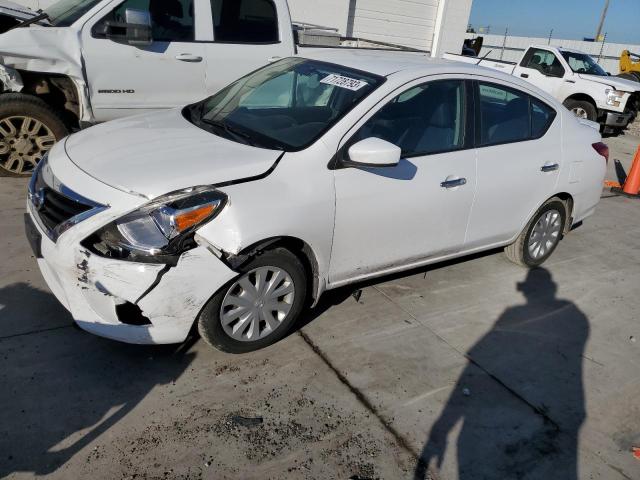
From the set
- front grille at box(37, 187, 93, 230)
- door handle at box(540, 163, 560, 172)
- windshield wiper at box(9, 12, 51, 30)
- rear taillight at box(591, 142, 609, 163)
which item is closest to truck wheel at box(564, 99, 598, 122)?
rear taillight at box(591, 142, 609, 163)

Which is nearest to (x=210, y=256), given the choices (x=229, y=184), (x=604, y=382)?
(x=229, y=184)

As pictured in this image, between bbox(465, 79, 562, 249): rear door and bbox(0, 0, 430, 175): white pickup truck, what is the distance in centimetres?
296

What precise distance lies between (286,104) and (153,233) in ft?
5.19

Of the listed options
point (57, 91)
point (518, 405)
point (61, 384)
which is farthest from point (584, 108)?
point (61, 384)

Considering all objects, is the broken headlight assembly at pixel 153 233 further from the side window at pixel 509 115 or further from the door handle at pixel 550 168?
the door handle at pixel 550 168

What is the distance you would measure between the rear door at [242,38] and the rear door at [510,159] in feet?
9.50

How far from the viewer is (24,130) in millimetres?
5383

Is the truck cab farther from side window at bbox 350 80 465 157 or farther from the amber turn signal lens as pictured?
the amber turn signal lens

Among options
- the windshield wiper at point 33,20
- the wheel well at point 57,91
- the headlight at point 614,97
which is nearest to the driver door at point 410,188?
the wheel well at point 57,91

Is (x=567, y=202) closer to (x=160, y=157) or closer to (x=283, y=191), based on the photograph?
(x=283, y=191)

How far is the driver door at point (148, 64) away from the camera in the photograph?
545 cm

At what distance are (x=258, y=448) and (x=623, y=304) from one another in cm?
347

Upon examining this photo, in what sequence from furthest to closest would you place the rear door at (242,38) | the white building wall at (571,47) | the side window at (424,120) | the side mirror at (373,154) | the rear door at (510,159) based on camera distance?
the white building wall at (571,47) → the rear door at (242,38) → the rear door at (510,159) → the side window at (424,120) → the side mirror at (373,154)

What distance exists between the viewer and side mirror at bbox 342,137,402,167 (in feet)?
10.7
